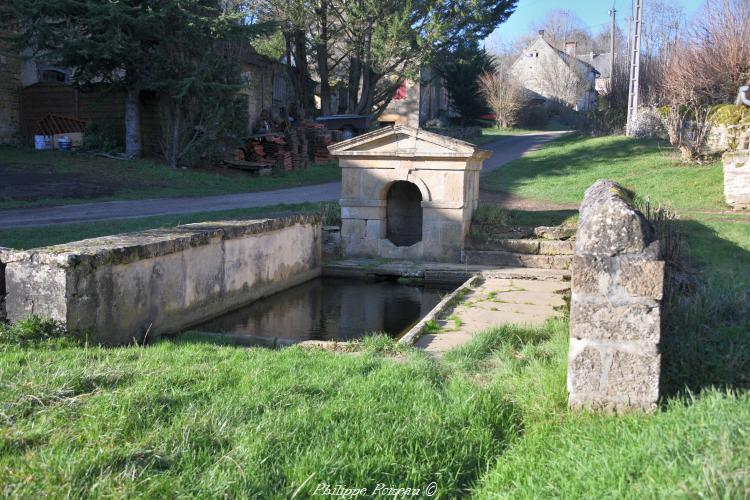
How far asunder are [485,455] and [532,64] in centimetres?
6588

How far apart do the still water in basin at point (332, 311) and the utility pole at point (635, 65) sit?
22.8 meters

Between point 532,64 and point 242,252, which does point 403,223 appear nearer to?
point 242,252

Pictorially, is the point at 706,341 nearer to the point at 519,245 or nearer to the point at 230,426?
the point at 230,426

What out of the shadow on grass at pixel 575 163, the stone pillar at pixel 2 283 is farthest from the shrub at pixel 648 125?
the stone pillar at pixel 2 283

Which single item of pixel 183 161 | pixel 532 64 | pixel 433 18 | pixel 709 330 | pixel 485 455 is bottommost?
pixel 485 455

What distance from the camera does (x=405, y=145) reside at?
11.6m

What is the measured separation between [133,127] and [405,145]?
1353 centimetres

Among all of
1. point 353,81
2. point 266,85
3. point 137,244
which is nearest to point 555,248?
point 137,244

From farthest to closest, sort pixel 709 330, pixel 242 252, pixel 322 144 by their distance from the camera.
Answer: pixel 322 144 < pixel 242 252 < pixel 709 330

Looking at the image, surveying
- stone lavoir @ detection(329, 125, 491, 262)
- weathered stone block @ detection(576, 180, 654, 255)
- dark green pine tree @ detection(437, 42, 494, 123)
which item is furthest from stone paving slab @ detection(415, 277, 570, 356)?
dark green pine tree @ detection(437, 42, 494, 123)

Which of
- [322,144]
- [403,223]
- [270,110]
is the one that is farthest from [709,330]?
[270,110]

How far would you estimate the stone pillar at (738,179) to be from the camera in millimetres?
15750

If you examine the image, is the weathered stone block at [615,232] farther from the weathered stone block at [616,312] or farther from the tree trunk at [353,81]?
the tree trunk at [353,81]

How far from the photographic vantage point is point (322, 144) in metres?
28.6
